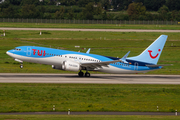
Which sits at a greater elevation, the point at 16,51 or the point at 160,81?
the point at 16,51

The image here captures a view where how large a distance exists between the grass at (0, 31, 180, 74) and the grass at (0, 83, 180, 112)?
16360 millimetres

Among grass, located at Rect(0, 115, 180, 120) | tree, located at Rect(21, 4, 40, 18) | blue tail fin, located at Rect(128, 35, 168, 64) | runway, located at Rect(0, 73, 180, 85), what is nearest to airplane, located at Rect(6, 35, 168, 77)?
blue tail fin, located at Rect(128, 35, 168, 64)

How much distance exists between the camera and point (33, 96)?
33875 millimetres

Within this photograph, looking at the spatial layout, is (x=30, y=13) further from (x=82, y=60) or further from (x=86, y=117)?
(x=86, y=117)

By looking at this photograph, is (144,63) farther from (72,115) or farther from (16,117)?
(16,117)

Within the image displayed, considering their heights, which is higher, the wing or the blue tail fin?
the blue tail fin

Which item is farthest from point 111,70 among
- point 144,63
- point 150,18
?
point 150,18

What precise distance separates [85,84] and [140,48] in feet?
150

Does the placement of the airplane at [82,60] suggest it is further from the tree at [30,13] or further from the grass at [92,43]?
the tree at [30,13]

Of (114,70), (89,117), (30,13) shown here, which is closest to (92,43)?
(114,70)

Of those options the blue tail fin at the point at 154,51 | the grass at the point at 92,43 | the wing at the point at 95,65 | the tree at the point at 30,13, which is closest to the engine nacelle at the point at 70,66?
the wing at the point at 95,65

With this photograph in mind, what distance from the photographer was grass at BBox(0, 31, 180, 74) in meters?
61.5

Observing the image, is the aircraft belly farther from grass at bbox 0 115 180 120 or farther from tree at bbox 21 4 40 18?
tree at bbox 21 4 40 18

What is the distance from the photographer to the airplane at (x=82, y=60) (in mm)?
48062
